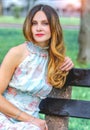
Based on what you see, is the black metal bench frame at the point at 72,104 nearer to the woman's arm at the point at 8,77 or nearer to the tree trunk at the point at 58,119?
the tree trunk at the point at 58,119

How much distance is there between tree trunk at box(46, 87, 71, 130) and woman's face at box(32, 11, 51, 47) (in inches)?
18.5

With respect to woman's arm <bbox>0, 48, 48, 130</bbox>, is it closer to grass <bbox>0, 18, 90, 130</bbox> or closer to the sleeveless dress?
the sleeveless dress

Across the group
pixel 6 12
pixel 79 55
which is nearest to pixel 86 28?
pixel 79 55

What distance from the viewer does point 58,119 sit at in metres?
4.12

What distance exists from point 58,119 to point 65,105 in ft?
0.42

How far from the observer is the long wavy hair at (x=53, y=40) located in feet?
12.6

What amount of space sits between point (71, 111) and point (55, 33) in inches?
24.4

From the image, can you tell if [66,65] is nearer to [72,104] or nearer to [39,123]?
[72,104]

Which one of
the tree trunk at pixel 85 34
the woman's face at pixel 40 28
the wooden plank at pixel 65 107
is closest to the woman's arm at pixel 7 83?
the woman's face at pixel 40 28

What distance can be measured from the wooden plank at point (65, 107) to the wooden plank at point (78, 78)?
5.3 inches

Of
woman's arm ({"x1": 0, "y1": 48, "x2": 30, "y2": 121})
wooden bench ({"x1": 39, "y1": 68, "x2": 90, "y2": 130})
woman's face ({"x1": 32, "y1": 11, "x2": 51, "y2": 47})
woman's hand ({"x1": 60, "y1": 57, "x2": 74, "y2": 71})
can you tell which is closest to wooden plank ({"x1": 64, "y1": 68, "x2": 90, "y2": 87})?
wooden bench ({"x1": 39, "y1": 68, "x2": 90, "y2": 130})

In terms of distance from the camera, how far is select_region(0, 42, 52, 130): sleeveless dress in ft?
12.5

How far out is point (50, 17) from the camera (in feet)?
12.6

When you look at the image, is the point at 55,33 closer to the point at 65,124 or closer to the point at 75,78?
the point at 75,78
